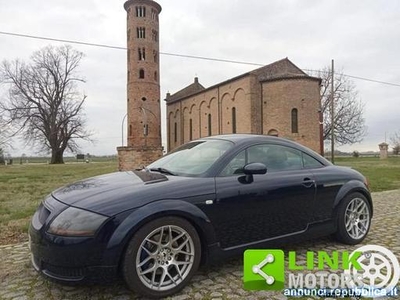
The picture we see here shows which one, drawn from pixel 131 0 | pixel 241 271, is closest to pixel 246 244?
pixel 241 271

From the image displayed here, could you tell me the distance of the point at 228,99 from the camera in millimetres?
37656

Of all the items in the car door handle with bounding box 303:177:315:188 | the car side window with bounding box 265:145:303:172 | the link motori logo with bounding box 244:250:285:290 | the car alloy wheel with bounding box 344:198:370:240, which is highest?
the car side window with bounding box 265:145:303:172

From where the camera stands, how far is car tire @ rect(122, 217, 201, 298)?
2678 millimetres

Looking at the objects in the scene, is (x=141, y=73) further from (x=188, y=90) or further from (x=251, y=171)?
(x=251, y=171)

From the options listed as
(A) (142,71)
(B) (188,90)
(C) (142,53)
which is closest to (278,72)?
(A) (142,71)

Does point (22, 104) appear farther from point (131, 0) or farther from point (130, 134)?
point (131, 0)

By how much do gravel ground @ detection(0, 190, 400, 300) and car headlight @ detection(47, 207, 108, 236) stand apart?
2.42ft

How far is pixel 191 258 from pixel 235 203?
73 centimetres

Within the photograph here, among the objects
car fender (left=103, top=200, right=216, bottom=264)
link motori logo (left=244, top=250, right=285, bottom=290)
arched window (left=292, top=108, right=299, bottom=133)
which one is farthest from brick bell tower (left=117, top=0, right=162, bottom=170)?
car fender (left=103, top=200, right=216, bottom=264)

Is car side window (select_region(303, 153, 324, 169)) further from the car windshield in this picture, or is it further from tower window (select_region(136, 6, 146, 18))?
tower window (select_region(136, 6, 146, 18))

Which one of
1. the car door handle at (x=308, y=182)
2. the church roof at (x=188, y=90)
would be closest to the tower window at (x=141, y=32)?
the church roof at (x=188, y=90)

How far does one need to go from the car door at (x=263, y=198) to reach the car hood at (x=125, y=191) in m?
0.27

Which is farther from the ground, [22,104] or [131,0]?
[131,0]

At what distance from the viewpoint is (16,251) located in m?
4.36
